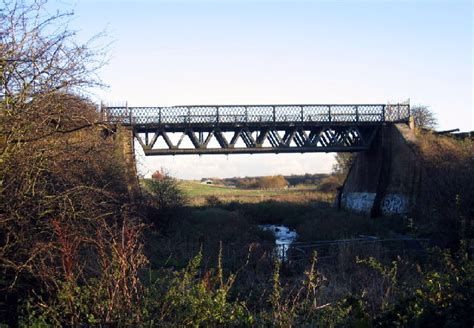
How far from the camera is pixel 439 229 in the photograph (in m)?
21.5

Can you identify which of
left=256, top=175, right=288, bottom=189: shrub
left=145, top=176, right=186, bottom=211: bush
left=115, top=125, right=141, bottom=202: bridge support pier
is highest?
left=115, top=125, right=141, bottom=202: bridge support pier

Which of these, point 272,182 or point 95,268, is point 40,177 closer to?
point 95,268

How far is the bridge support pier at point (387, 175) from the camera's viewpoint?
35.9m

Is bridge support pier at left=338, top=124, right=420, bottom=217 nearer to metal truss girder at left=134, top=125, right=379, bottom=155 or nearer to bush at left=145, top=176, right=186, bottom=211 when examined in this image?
metal truss girder at left=134, top=125, right=379, bottom=155

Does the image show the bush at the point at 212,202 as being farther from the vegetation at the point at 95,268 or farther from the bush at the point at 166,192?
the vegetation at the point at 95,268

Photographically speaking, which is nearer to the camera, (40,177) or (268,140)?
(40,177)

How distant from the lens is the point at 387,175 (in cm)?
3925

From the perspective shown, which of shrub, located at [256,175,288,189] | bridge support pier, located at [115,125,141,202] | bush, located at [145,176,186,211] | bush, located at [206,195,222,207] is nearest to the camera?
bridge support pier, located at [115,125,141,202]

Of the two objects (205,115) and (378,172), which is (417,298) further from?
(378,172)

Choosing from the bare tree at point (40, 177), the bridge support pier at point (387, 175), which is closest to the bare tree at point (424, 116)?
the bridge support pier at point (387, 175)

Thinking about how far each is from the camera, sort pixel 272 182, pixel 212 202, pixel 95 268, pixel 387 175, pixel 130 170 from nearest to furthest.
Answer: pixel 95 268 → pixel 130 170 → pixel 387 175 → pixel 212 202 → pixel 272 182

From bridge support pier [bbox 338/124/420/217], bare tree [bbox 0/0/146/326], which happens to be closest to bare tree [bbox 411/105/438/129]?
bridge support pier [bbox 338/124/420/217]

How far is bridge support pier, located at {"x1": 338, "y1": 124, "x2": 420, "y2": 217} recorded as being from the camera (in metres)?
35.9

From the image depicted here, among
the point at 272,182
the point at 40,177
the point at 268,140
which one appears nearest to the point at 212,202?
the point at 268,140
